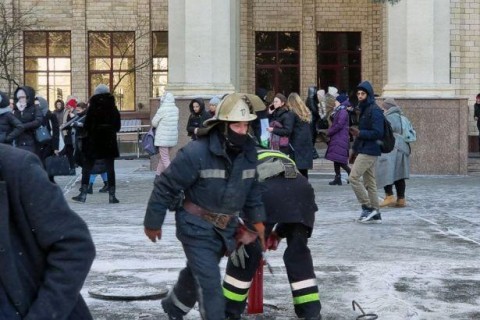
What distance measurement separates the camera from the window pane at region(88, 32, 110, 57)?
3444 cm

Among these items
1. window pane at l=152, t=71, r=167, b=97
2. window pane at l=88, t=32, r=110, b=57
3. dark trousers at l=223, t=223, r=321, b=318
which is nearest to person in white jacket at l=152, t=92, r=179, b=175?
dark trousers at l=223, t=223, r=321, b=318

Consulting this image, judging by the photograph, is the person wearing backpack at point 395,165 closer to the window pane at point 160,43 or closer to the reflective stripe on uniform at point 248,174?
the reflective stripe on uniform at point 248,174

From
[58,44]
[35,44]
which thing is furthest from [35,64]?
[58,44]

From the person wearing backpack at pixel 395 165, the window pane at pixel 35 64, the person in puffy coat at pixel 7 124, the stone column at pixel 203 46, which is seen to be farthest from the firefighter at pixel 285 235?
the window pane at pixel 35 64

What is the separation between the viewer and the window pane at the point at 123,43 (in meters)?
34.5

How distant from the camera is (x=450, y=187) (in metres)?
19.2

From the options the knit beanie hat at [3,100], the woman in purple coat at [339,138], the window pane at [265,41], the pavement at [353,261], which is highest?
the window pane at [265,41]

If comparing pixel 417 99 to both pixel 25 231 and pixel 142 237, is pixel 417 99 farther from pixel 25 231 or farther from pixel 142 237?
pixel 25 231

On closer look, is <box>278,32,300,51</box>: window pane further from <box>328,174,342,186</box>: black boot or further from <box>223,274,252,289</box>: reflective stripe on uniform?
<box>223,274,252,289</box>: reflective stripe on uniform

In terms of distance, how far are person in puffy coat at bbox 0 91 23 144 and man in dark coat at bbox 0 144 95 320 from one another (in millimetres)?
12257

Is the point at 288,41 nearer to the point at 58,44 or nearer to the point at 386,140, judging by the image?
the point at 58,44

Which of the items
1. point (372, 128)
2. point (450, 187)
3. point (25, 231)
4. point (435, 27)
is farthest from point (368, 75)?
point (25, 231)

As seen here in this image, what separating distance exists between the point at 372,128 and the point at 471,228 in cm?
176

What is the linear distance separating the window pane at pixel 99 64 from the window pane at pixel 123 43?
0.38 m
